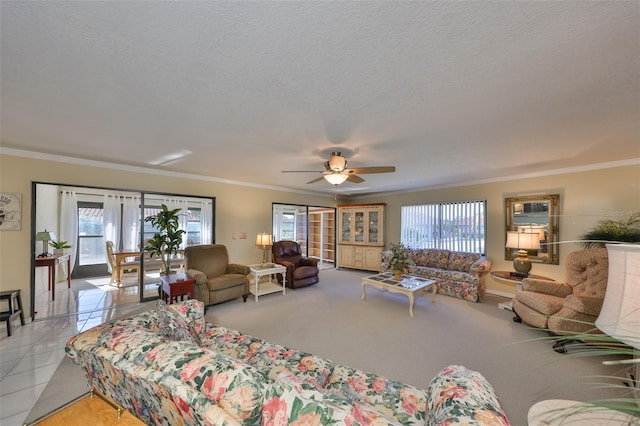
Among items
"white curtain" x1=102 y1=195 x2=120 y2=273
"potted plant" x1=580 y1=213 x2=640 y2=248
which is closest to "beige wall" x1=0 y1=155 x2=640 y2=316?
"potted plant" x1=580 y1=213 x2=640 y2=248

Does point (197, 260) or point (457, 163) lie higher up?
point (457, 163)

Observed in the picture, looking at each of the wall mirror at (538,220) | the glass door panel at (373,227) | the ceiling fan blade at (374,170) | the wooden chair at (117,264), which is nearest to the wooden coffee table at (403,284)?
the wall mirror at (538,220)

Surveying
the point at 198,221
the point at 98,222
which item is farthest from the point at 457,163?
the point at 98,222

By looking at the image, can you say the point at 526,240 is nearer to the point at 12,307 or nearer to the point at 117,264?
the point at 12,307

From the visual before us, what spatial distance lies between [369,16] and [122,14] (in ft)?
4.13

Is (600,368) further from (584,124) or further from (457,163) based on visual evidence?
(457,163)

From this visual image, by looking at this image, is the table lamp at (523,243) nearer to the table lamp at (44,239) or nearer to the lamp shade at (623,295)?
the lamp shade at (623,295)

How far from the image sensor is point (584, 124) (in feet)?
7.98

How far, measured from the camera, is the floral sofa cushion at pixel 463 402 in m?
1.00

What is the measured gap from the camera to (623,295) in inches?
42.6

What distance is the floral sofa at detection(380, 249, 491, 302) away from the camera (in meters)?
4.50

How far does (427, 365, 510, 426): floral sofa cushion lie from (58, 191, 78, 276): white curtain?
24.9 feet

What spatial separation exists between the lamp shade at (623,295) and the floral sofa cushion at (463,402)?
1.78ft

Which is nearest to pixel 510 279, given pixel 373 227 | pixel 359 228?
pixel 373 227
